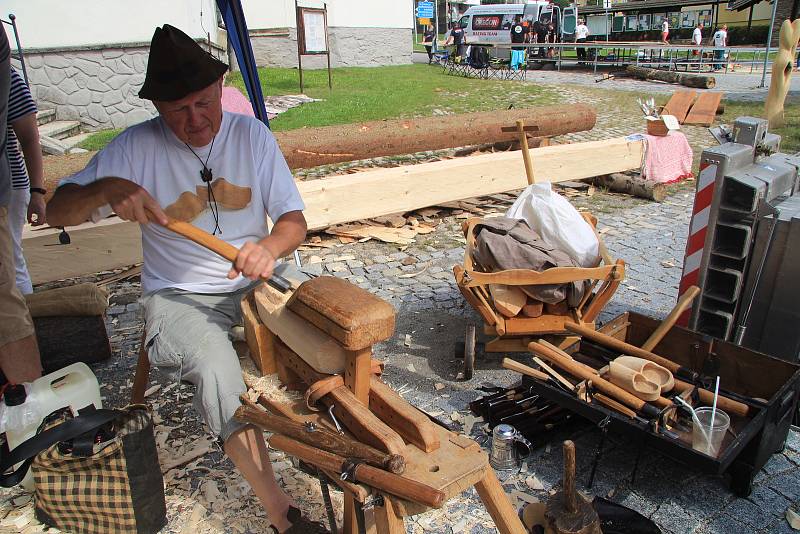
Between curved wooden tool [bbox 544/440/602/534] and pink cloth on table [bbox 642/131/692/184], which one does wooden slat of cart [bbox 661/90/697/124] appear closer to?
pink cloth on table [bbox 642/131/692/184]

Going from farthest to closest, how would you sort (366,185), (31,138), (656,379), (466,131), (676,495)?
(466,131) → (366,185) → (31,138) → (656,379) → (676,495)

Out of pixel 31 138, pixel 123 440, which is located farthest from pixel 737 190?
pixel 31 138

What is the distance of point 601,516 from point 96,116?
→ 37.6ft

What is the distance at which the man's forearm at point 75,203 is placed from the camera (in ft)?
7.92

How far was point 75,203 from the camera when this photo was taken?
2441 mm

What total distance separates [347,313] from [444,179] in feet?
16.0

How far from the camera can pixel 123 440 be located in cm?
242

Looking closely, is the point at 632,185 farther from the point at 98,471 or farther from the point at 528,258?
the point at 98,471

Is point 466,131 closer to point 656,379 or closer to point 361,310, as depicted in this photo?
point 656,379

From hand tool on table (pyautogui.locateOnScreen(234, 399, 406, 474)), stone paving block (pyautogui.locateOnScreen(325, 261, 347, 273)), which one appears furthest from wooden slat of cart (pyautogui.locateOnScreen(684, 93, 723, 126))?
hand tool on table (pyautogui.locateOnScreen(234, 399, 406, 474))

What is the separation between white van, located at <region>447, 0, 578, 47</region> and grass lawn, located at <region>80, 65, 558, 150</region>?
870cm

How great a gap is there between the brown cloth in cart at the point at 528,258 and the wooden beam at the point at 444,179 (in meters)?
2.42

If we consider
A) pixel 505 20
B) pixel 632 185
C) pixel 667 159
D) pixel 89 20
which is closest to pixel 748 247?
pixel 632 185

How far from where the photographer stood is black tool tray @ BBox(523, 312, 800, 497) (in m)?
2.58
